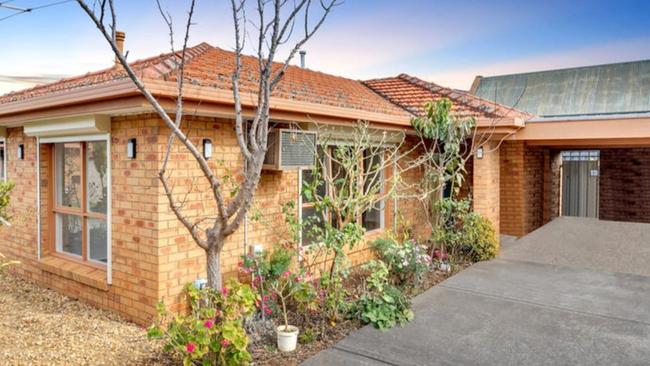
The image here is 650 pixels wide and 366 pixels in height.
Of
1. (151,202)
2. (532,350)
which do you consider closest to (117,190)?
(151,202)

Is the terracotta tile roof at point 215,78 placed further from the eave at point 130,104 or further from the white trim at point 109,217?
the white trim at point 109,217

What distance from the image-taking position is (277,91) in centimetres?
738

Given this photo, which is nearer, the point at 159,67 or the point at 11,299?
the point at 159,67

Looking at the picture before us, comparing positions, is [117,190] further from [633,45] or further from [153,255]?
[633,45]

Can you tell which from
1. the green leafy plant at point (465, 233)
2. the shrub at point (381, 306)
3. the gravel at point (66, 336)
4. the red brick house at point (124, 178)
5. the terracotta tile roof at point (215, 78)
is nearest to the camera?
the gravel at point (66, 336)

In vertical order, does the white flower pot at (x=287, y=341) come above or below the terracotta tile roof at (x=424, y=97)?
below

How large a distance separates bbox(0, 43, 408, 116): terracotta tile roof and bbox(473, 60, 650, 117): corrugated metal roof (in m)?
9.91

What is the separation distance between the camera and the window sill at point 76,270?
22.4 ft

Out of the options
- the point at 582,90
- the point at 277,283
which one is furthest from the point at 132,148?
the point at 582,90

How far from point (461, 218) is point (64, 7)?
8453 millimetres

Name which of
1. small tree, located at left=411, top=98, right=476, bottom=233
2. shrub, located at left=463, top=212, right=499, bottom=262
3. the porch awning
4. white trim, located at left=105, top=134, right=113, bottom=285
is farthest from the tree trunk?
shrub, located at left=463, top=212, right=499, bottom=262

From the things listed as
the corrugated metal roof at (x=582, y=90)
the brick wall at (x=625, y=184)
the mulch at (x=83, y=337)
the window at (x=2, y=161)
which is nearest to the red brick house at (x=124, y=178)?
the mulch at (x=83, y=337)

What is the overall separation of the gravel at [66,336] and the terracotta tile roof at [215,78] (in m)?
3.05

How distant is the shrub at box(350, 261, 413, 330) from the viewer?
239 inches
